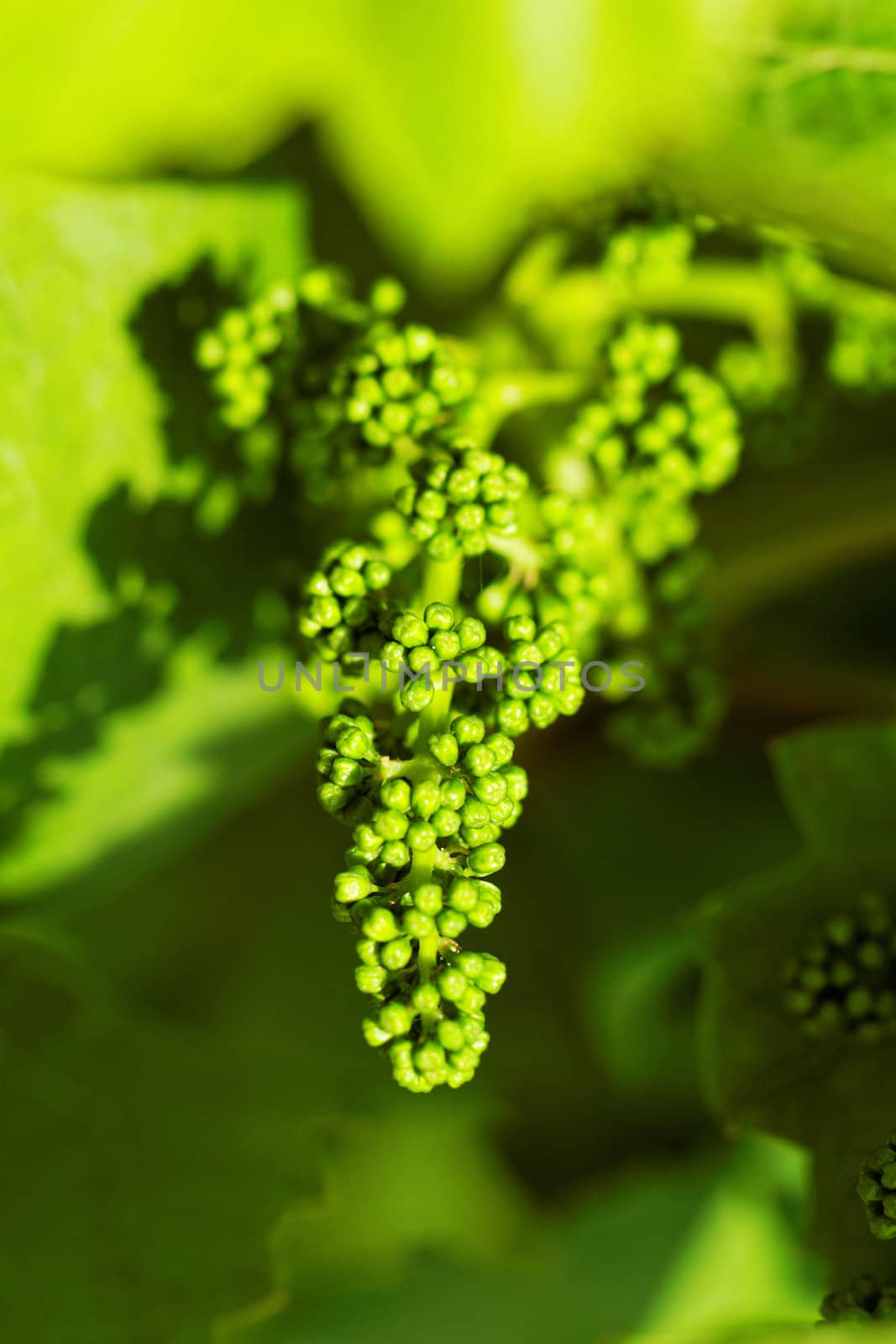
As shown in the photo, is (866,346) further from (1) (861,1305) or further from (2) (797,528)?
(1) (861,1305)

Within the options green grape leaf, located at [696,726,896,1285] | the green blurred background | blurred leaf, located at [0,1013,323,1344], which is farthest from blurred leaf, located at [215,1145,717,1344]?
green grape leaf, located at [696,726,896,1285]

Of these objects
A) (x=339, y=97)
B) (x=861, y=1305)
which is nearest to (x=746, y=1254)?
(x=861, y=1305)

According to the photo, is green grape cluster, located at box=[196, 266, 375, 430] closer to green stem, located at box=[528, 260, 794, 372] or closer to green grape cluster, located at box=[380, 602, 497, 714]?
green stem, located at box=[528, 260, 794, 372]

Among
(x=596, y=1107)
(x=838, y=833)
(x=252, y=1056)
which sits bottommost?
(x=838, y=833)

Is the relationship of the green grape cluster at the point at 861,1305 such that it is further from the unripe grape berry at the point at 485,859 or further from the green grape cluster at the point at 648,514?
the green grape cluster at the point at 648,514

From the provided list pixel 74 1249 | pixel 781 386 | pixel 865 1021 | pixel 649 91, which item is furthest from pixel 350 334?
pixel 74 1249

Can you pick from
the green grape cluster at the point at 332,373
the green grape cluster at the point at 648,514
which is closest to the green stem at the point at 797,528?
the green grape cluster at the point at 648,514

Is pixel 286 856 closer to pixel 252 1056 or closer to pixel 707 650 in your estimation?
pixel 252 1056
